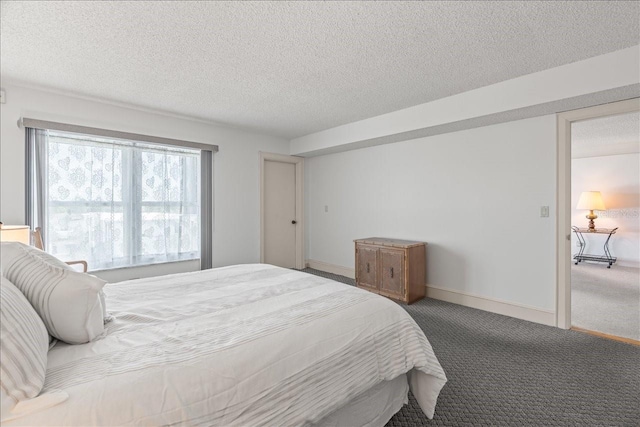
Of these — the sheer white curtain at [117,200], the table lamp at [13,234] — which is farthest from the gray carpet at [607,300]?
the table lamp at [13,234]

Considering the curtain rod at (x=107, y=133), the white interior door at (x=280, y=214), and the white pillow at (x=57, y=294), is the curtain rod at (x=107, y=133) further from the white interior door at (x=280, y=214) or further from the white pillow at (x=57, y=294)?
the white pillow at (x=57, y=294)

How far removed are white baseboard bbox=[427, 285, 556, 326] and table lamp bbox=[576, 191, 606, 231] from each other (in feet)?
14.7

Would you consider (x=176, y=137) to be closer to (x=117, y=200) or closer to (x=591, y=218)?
(x=117, y=200)

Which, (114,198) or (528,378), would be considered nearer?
(528,378)

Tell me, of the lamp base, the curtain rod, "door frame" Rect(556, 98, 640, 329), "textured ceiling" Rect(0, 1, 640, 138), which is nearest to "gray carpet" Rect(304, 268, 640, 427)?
"door frame" Rect(556, 98, 640, 329)

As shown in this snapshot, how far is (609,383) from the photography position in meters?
2.06

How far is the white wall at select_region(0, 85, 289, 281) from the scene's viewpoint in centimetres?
296

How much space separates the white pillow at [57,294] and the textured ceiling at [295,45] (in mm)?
1537

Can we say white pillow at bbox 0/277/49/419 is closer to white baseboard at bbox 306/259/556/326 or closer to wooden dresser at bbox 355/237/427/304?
wooden dresser at bbox 355/237/427/304

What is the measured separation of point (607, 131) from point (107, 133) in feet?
23.0

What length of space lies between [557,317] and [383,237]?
2181mm

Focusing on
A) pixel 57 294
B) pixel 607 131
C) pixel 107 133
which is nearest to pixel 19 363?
pixel 57 294

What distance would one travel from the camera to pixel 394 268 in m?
3.79

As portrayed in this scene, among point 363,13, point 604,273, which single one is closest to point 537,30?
point 363,13
